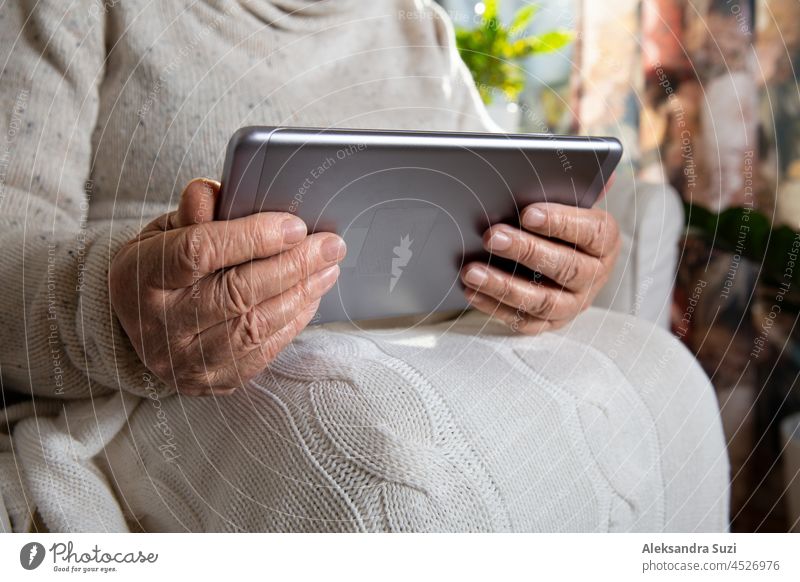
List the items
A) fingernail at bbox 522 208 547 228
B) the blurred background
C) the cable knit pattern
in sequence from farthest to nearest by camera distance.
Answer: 1. the blurred background
2. fingernail at bbox 522 208 547 228
3. the cable knit pattern

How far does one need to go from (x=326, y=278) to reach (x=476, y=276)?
12 centimetres

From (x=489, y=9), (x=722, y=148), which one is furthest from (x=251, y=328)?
(x=722, y=148)

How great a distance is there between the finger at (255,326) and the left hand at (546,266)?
13 centimetres

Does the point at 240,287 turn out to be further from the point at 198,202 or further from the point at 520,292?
the point at 520,292

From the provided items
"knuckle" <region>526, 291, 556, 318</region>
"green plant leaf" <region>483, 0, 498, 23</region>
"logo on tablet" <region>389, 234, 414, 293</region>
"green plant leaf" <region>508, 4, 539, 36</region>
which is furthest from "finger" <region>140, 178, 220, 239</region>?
"green plant leaf" <region>483, 0, 498, 23</region>

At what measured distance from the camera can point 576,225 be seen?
1.57 feet

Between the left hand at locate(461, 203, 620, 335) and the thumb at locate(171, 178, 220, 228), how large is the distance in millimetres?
179

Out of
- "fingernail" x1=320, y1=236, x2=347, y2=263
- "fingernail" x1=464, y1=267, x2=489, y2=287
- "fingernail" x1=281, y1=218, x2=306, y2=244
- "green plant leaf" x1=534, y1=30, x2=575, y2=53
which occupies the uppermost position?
"green plant leaf" x1=534, y1=30, x2=575, y2=53

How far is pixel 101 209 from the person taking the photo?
534 mm

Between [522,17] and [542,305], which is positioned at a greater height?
[522,17]

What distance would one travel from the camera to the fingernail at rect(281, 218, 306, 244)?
0.37 m

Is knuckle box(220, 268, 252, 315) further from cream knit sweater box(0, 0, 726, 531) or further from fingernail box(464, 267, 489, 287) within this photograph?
fingernail box(464, 267, 489, 287)
